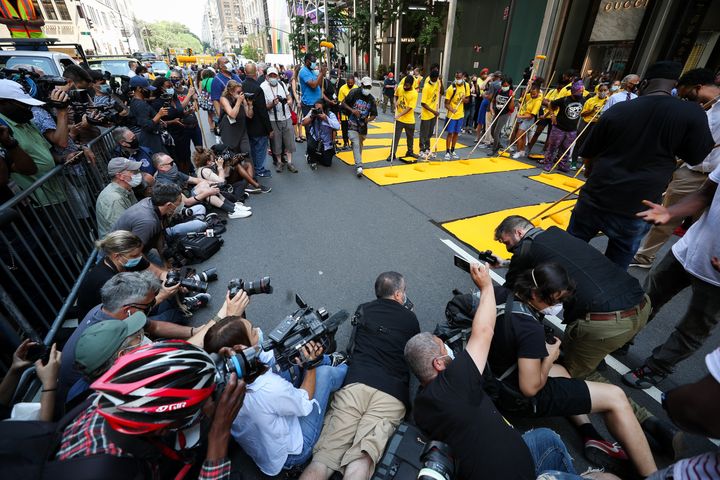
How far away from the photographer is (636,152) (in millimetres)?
2771

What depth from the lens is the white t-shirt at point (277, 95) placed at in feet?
22.5

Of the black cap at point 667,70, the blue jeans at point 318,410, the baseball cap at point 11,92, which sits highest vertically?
the black cap at point 667,70

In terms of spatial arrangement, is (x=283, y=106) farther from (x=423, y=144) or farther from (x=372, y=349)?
(x=372, y=349)

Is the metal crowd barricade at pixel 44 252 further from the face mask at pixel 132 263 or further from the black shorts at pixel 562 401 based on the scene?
the black shorts at pixel 562 401

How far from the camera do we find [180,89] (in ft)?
32.4

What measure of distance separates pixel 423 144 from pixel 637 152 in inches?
242

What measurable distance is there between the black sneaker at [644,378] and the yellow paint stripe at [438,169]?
5121 millimetres

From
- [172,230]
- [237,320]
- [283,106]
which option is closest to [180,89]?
[283,106]

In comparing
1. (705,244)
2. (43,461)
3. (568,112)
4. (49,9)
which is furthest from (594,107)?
(49,9)

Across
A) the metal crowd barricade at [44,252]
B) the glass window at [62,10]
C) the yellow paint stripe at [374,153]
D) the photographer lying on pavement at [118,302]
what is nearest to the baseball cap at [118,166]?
the metal crowd barricade at [44,252]

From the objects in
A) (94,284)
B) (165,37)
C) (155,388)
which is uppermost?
(165,37)

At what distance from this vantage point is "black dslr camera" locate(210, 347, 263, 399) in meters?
1.59

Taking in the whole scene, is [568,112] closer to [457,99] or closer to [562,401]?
[457,99]

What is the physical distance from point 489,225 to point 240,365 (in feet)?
15.2
